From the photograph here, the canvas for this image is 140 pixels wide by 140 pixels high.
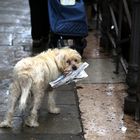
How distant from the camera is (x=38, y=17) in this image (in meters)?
8.97

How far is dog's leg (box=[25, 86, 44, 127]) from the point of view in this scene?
17.9ft

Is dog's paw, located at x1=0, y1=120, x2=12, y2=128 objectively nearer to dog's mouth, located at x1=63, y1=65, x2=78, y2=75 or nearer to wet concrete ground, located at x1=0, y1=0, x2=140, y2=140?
wet concrete ground, located at x1=0, y1=0, x2=140, y2=140

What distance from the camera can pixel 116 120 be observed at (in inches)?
230

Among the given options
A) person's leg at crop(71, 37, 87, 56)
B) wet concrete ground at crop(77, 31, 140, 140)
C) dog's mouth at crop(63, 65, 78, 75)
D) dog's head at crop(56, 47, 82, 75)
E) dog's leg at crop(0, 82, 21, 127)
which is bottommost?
wet concrete ground at crop(77, 31, 140, 140)

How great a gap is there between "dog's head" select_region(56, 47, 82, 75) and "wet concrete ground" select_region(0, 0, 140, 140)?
626 millimetres

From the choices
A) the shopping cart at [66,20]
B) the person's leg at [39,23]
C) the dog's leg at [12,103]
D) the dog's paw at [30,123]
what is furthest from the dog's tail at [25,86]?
the person's leg at [39,23]

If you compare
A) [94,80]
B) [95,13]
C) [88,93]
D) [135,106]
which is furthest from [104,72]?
[95,13]

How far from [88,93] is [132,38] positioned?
3.93ft

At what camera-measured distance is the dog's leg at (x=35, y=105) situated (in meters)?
5.45

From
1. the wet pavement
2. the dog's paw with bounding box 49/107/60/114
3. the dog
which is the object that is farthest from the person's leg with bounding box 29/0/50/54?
the dog

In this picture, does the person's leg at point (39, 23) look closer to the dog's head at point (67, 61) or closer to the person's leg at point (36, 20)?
the person's leg at point (36, 20)

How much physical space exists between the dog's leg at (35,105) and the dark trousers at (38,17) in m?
3.56

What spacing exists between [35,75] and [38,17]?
3703mm

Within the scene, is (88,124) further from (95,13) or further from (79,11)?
(95,13)
